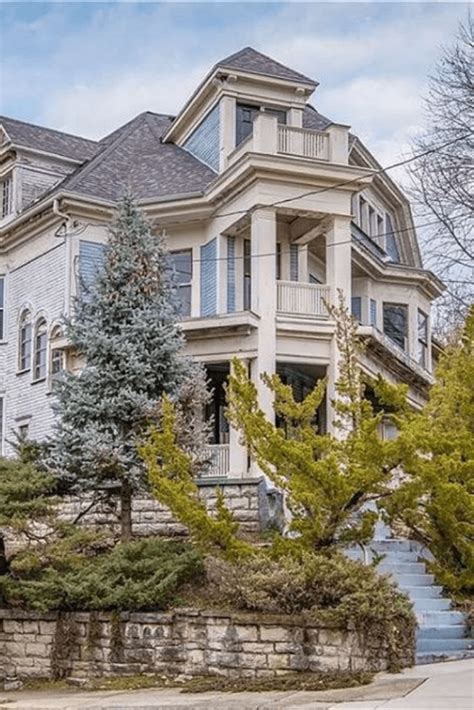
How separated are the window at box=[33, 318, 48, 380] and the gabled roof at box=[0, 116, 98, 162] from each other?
4.91 meters

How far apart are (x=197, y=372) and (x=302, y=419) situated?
2801 millimetres

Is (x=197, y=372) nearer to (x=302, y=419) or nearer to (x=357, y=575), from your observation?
(x=302, y=419)

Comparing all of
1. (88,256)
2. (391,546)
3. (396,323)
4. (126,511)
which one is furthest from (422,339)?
(126,511)

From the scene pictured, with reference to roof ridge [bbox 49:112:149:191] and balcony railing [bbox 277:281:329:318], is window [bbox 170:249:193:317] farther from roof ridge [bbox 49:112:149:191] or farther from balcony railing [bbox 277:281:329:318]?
roof ridge [bbox 49:112:149:191]

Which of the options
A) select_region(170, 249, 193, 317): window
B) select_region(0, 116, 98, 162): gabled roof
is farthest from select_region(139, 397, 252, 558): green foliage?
select_region(0, 116, 98, 162): gabled roof

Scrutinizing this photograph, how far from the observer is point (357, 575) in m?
11.5

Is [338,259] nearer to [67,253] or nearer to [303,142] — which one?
[303,142]

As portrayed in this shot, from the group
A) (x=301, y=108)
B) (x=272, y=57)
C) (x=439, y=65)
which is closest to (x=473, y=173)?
(x=439, y=65)

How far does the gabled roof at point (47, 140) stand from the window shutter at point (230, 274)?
6.16 meters

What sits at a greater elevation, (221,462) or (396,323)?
(396,323)

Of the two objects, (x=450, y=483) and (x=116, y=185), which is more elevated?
(x=116, y=185)

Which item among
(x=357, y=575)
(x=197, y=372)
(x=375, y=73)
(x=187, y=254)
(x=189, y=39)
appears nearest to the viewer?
(x=357, y=575)

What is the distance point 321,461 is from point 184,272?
10.00m

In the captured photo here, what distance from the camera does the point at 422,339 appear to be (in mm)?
26875
